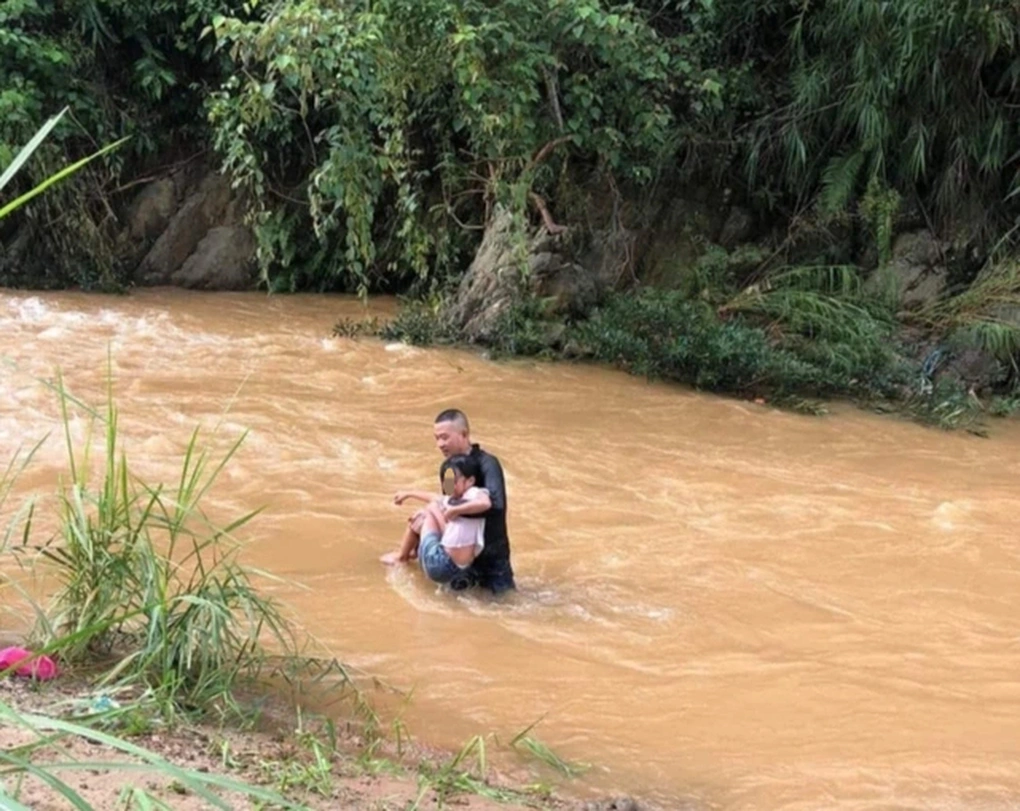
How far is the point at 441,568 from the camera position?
5359 mm

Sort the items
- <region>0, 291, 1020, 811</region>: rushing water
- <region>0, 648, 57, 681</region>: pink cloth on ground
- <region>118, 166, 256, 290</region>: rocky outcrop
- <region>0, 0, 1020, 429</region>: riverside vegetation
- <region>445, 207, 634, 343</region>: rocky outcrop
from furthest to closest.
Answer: <region>118, 166, 256, 290</region>: rocky outcrop < <region>445, 207, 634, 343</region>: rocky outcrop < <region>0, 0, 1020, 429</region>: riverside vegetation < <region>0, 291, 1020, 811</region>: rushing water < <region>0, 648, 57, 681</region>: pink cloth on ground

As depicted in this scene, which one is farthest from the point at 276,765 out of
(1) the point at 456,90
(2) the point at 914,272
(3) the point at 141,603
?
(2) the point at 914,272

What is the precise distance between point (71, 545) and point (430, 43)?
6428 millimetres

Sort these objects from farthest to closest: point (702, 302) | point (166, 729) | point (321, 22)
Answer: point (702, 302) → point (321, 22) → point (166, 729)

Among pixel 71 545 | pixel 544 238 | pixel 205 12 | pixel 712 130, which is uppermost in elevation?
pixel 205 12

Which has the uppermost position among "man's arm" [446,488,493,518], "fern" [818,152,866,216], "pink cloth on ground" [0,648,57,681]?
"fern" [818,152,866,216]

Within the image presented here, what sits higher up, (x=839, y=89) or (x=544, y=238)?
(x=839, y=89)

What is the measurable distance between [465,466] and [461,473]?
37 millimetres

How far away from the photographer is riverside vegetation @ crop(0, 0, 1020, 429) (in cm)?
935

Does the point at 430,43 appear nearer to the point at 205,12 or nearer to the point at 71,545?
the point at 205,12

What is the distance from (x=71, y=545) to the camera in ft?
11.5

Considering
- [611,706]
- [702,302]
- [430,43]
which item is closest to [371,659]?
[611,706]

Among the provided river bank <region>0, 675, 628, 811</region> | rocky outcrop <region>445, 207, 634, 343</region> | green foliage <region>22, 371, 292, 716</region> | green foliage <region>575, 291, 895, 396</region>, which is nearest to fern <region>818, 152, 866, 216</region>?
green foliage <region>575, 291, 895, 396</region>

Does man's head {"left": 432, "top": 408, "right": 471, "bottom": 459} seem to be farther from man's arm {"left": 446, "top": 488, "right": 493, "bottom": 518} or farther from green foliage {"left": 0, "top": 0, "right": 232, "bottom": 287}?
green foliage {"left": 0, "top": 0, "right": 232, "bottom": 287}
